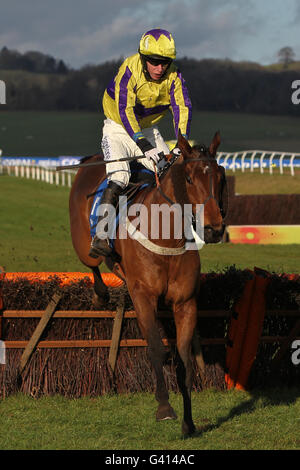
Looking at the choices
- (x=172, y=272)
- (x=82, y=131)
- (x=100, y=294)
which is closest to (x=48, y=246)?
(x=100, y=294)

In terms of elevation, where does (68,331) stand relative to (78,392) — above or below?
above

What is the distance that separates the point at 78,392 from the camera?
26.9ft

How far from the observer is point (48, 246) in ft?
78.8

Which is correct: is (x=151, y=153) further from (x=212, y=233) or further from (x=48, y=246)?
(x=48, y=246)

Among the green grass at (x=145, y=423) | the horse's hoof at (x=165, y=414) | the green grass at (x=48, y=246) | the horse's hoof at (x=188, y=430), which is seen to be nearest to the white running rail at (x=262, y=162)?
the green grass at (x=48, y=246)

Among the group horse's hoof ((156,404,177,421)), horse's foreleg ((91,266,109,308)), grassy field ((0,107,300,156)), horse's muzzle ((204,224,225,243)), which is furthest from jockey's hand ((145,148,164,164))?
grassy field ((0,107,300,156))

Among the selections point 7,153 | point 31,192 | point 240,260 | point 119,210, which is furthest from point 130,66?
point 7,153

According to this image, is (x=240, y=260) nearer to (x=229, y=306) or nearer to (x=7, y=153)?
(x=229, y=306)

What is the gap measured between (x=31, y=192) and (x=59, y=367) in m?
31.5

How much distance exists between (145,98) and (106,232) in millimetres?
1395

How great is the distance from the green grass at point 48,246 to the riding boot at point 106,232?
16.3ft

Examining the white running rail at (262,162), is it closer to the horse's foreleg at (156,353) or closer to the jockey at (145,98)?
the jockey at (145,98)

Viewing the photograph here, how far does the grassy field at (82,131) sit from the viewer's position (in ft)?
341

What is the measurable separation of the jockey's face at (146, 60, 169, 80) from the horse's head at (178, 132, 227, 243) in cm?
121
